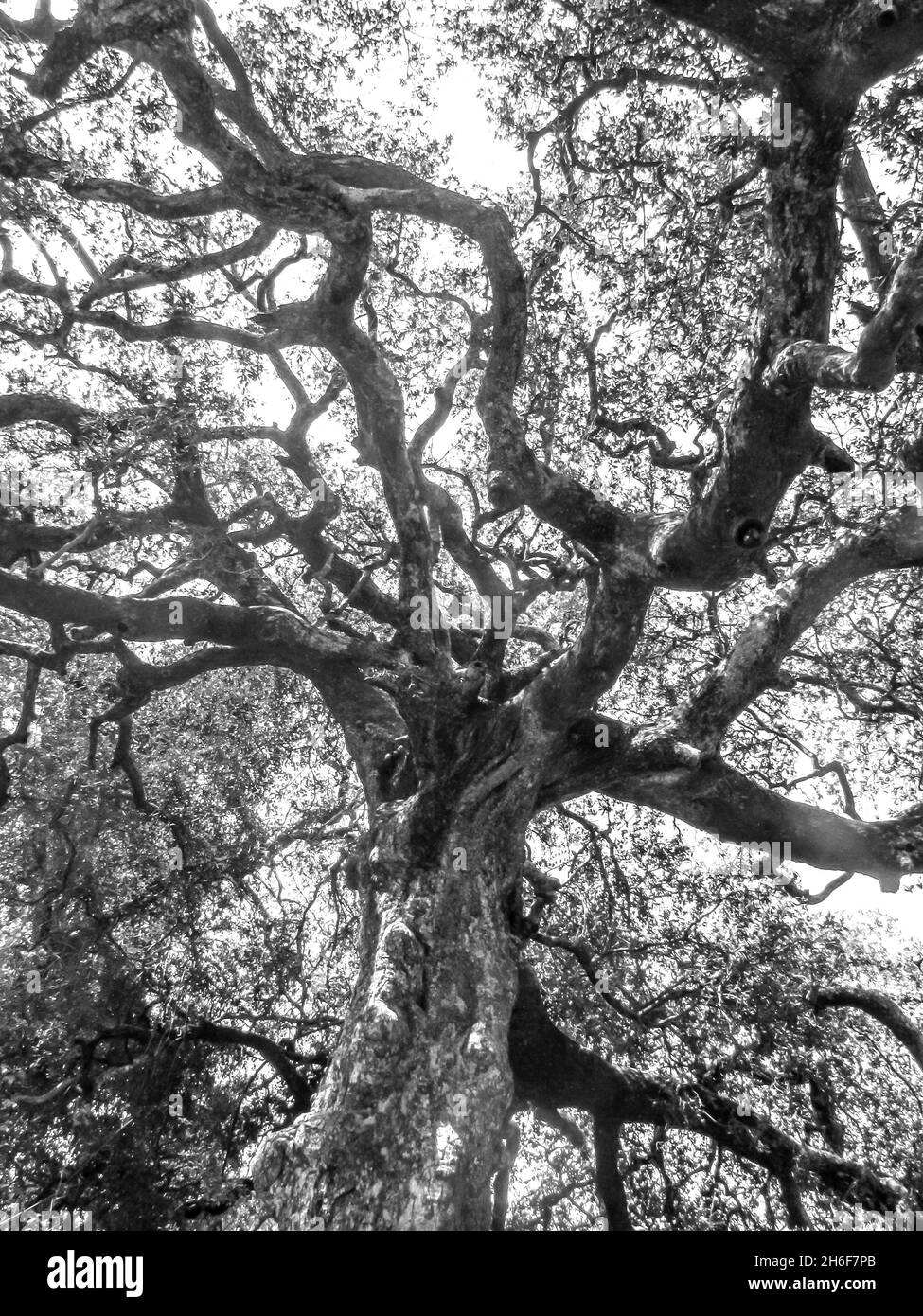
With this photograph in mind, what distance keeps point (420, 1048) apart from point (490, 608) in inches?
188

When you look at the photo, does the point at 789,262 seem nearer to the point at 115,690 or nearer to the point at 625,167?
the point at 625,167

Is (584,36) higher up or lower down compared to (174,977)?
higher up

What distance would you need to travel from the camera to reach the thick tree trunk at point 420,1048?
390cm

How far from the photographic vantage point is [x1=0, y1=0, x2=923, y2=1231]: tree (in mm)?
5090

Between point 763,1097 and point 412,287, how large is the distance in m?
10.4

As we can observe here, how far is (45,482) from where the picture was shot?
903 cm

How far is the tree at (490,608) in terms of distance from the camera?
5090 millimetres

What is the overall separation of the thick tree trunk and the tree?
26 millimetres

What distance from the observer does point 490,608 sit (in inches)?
332

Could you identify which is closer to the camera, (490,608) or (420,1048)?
(420,1048)

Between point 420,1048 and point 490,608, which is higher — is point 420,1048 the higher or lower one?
the lower one

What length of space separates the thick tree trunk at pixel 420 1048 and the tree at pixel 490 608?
26 millimetres
